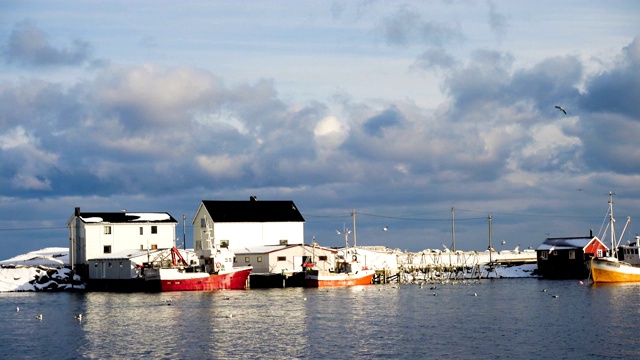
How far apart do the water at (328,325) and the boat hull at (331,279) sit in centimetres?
1045

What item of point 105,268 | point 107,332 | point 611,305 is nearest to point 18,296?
point 105,268

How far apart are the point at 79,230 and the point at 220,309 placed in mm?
44845

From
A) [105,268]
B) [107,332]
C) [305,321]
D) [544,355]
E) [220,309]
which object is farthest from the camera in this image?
[105,268]

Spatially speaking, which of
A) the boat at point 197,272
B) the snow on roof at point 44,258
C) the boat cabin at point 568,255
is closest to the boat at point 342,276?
the boat at point 197,272

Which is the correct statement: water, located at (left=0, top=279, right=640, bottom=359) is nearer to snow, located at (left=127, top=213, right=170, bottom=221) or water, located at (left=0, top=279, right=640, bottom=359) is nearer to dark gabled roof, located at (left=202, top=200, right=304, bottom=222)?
snow, located at (left=127, top=213, right=170, bottom=221)

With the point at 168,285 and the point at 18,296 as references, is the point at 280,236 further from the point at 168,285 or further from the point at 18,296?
the point at 18,296

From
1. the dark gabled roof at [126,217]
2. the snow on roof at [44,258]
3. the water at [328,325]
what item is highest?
the dark gabled roof at [126,217]

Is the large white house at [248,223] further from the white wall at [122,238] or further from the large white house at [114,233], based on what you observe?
the white wall at [122,238]

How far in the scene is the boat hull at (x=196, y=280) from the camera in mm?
100438

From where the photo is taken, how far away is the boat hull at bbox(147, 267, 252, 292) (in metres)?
100

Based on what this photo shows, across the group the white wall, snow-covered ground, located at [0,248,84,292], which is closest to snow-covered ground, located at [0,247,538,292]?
snow-covered ground, located at [0,248,84,292]

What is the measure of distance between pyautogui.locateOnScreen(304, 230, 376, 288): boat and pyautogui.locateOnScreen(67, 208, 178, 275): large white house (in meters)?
20.5

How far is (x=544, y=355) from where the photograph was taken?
48625 mm

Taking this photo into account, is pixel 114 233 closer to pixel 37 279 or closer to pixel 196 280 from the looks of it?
pixel 37 279
